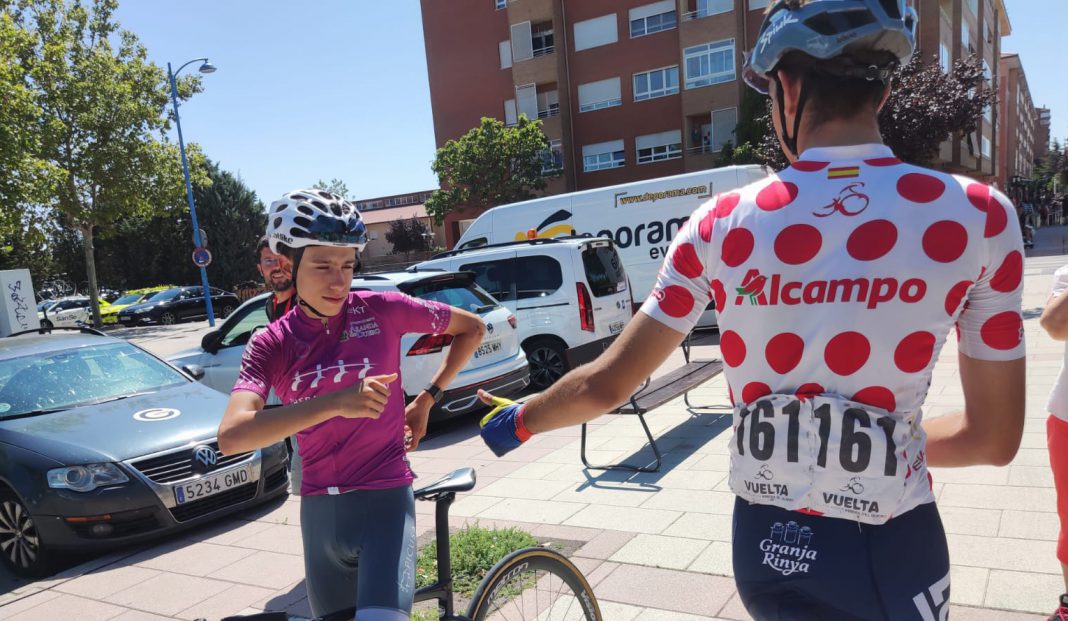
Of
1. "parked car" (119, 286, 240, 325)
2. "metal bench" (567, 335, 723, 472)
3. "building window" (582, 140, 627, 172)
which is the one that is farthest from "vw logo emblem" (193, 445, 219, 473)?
"building window" (582, 140, 627, 172)

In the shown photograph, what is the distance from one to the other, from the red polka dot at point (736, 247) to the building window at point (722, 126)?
105ft

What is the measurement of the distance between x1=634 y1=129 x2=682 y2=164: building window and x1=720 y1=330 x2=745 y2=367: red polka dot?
1314 inches

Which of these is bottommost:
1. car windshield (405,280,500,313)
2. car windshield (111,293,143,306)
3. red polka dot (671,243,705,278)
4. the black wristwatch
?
car windshield (111,293,143,306)

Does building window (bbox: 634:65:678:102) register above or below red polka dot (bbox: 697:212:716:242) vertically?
above

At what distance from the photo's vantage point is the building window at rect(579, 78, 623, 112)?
3438 centimetres

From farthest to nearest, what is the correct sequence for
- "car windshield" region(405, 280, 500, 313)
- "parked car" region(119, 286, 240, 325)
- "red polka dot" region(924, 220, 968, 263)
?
"parked car" region(119, 286, 240, 325) → "car windshield" region(405, 280, 500, 313) → "red polka dot" region(924, 220, 968, 263)

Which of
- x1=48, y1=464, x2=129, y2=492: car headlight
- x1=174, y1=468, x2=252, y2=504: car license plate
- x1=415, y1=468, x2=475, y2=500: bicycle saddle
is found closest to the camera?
x1=415, y1=468, x2=475, y2=500: bicycle saddle

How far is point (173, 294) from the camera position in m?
30.3

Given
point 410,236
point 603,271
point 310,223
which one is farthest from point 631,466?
point 410,236

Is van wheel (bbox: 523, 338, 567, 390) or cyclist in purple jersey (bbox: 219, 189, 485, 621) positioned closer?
cyclist in purple jersey (bbox: 219, 189, 485, 621)

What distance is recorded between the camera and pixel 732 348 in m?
1.40

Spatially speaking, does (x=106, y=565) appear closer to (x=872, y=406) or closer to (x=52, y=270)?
(x=872, y=406)

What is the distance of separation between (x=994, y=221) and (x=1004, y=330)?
21 centimetres

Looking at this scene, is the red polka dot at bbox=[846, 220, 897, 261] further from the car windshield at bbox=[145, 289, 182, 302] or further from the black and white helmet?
the car windshield at bbox=[145, 289, 182, 302]
